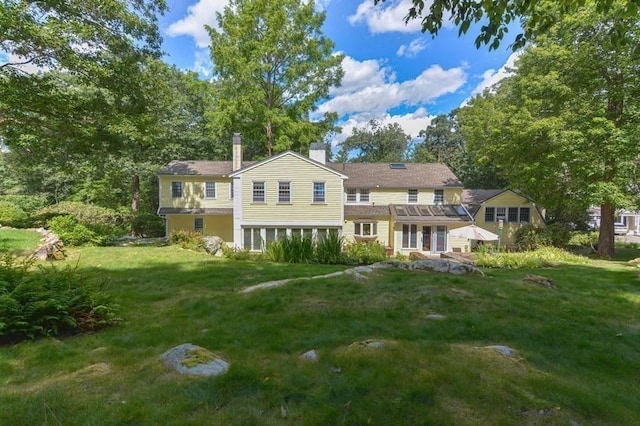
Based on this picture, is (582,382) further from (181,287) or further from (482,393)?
(181,287)

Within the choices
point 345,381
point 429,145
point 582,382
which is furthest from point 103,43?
point 429,145

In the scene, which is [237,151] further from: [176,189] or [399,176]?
[399,176]

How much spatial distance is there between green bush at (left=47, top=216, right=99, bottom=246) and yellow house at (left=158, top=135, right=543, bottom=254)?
734 centimetres

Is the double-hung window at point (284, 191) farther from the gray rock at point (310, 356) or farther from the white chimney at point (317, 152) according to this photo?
the gray rock at point (310, 356)

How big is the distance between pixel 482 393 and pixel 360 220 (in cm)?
2080

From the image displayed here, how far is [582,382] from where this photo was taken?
10.8 ft

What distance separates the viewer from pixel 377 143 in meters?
52.8

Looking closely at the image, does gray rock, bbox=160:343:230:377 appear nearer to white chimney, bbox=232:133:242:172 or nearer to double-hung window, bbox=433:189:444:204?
white chimney, bbox=232:133:242:172

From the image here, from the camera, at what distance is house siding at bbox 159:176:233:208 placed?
23812 mm

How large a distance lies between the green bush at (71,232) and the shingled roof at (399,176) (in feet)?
49.0

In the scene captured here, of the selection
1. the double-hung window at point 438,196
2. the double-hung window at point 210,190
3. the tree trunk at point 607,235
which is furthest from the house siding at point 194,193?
the tree trunk at point 607,235

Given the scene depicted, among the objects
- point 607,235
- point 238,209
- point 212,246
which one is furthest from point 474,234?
point 238,209

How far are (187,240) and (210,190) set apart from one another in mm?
7630

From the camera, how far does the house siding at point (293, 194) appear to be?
67.9 feet
